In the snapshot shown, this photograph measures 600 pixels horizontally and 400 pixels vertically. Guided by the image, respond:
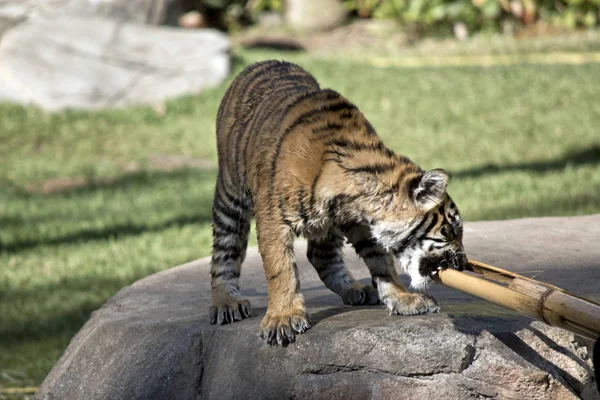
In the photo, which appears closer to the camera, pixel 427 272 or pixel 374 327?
pixel 374 327

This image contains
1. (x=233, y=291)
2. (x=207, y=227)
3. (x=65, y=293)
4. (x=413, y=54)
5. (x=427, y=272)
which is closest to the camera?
(x=427, y=272)

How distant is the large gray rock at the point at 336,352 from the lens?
130 inches

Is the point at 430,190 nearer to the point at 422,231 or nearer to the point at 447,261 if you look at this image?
the point at 422,231

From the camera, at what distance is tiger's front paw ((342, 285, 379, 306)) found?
430cm

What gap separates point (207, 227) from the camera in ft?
27.3

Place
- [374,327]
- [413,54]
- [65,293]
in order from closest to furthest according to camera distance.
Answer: [374,327] < [65,293] < [413,54]

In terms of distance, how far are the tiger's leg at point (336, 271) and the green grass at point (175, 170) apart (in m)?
2.16

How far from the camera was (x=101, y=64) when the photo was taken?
12539mm

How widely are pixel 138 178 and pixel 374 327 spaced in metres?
7.25

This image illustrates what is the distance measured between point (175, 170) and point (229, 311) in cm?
666

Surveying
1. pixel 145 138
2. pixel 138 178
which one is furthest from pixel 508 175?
pixel 145 138

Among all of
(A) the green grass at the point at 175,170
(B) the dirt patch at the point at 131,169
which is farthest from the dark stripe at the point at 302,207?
(B) the dirt patch at the point at 131,169

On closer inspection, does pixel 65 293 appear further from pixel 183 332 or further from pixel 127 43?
pixel 127 43

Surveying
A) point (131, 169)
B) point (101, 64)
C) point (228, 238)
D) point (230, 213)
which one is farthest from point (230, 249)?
point (101, 64)
